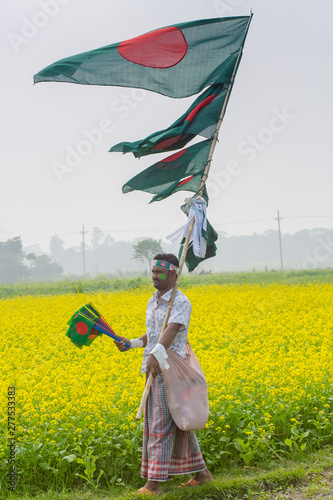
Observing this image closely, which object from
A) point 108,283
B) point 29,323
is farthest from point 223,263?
point 29,323

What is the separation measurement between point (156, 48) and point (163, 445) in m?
2.85

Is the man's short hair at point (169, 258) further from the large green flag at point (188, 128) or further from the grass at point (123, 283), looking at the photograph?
the grass at point (123, 283)

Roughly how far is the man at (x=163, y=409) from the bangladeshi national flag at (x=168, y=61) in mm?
1365

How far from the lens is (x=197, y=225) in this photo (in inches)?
158

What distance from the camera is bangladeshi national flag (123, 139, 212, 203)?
13.8 ft

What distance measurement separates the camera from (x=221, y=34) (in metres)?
4.07

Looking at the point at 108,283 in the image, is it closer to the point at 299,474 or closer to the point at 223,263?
the point at 299,474

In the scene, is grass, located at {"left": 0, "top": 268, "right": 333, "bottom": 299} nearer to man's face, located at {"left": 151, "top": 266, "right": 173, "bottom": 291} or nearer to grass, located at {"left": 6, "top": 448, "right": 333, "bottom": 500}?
grass, located at {"left": 6, "top": 448, "right": 333, "bottom": 500}

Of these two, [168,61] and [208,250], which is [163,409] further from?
[168,61]

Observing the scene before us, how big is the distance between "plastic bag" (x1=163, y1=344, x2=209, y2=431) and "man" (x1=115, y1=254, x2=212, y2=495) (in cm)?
7

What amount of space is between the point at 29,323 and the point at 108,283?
14016mm

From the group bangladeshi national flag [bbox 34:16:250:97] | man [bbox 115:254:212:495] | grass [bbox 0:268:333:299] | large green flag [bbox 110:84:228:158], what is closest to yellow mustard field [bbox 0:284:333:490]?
man [bbox 115:254:212:495]

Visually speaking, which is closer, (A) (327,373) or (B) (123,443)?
(B) (123,443)

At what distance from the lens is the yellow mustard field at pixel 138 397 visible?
4066 mm
